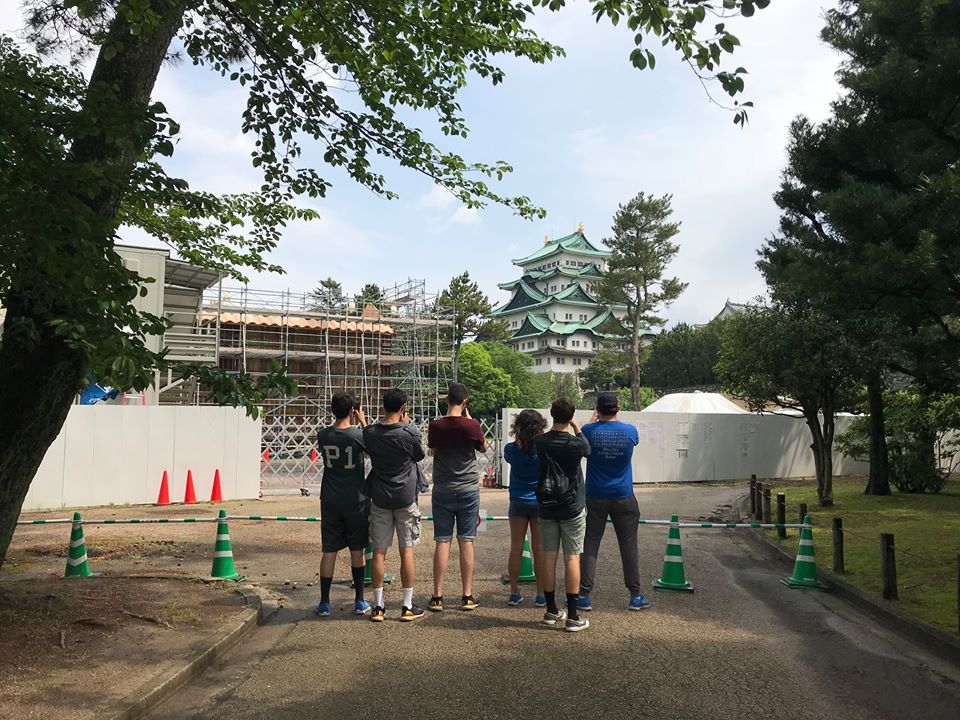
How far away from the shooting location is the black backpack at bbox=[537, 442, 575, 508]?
20.5 ft

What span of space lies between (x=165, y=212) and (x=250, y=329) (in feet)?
A: 79.9

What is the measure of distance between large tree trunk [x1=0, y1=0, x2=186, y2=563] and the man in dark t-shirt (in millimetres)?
2038

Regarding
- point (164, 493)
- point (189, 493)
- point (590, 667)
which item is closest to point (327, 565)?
point (590, 667)

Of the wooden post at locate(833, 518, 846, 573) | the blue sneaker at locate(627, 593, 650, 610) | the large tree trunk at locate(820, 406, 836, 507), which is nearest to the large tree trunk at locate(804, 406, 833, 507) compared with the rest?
the large tree trunk at locate(820, 406, 836, 507)

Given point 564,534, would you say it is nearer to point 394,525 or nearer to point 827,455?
point 394,525

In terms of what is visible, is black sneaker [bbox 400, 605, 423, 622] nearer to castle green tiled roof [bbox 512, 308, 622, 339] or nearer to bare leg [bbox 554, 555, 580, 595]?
bare leg [bbox 554, 555, 580, 595]

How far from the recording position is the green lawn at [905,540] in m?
7.46

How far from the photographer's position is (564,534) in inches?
249

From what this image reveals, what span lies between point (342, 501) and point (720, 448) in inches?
818

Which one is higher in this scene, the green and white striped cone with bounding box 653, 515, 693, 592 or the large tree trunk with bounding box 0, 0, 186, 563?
the large tree trunk with bounding box 0, 0, 186, 563

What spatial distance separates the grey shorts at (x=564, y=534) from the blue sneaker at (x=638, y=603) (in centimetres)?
100

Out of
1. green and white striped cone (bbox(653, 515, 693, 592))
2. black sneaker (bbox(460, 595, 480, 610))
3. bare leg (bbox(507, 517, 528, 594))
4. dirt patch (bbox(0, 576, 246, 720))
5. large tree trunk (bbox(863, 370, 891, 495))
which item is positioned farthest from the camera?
large tree trunk (bbox(863, 370, 891, 495))

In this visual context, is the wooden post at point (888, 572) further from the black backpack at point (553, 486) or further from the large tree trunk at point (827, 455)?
the large tree trunk at point (827, 455)

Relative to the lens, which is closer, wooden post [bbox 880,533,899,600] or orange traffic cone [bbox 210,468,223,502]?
wooden post [bbox 880,533,899,600]
